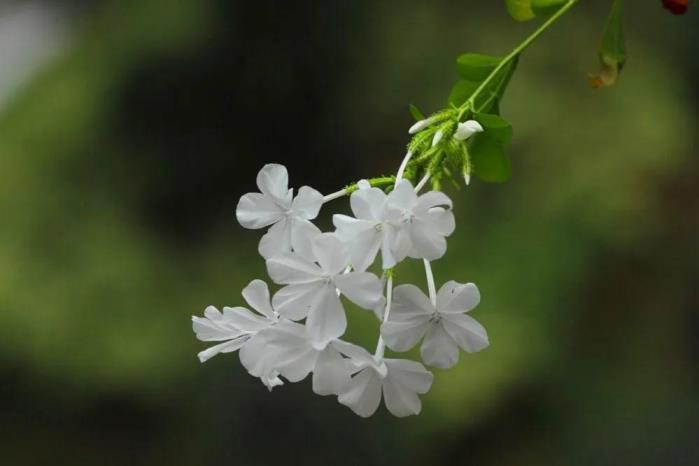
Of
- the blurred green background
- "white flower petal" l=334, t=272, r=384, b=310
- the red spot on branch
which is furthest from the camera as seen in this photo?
the blurred green background

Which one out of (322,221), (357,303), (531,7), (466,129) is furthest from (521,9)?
(322,221)

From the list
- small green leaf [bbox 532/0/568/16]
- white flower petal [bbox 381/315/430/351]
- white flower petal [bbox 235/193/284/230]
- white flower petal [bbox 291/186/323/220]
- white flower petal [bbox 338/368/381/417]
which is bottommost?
white flower petal [bbox 338/368/381/417]

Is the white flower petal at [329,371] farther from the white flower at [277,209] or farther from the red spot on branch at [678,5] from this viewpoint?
the red spot on branch at [678,5]

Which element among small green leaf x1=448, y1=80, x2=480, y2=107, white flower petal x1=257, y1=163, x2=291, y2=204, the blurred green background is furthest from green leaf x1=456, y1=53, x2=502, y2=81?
the blurred green background

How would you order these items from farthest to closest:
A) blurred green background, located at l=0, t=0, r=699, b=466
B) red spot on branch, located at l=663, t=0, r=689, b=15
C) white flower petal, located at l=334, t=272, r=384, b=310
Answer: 1. blurred green background, located at l=0, t=0, r=699, b=466
2. red spot on branch, located at l=663, t=0, r=689, b=15
3. white flower petal, located at l=334, t=272, r=384, b=310

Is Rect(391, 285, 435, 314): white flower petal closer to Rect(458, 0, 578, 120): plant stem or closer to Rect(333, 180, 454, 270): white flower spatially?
Rect(333, 180, 454, 270): white flower

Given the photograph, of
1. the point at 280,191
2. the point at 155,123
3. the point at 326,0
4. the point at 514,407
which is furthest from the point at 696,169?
the point at 280,191

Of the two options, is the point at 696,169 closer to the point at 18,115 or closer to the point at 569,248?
the point at 569,248

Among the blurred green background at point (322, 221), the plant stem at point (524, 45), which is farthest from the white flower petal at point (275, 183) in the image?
the blurred green background at point (322, 221)

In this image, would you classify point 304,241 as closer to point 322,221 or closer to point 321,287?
point 321,287
